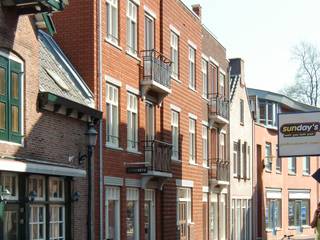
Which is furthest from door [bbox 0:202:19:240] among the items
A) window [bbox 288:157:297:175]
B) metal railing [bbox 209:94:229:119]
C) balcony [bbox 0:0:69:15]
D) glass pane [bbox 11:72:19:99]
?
window [bbox 288:157:297:175]

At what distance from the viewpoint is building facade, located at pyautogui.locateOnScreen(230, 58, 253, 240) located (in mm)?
41062

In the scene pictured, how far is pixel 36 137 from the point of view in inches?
706

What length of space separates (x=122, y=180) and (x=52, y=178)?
5.00 metres

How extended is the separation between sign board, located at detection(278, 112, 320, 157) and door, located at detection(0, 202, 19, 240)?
787 inches

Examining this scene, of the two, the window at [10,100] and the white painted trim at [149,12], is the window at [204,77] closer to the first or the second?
the white painted trim at [149,12]

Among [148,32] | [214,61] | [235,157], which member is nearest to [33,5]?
[148,32]

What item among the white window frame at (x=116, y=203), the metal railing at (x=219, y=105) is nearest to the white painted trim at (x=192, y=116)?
the metal railing at (x=219, y=105)

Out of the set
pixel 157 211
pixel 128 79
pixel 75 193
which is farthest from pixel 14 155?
pixel 157 211

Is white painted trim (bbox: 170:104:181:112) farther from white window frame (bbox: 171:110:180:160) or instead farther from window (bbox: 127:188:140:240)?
window (bbox: 127:188:140:240)

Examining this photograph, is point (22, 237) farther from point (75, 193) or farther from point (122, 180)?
point (122, 180)

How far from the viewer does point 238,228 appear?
137 feet

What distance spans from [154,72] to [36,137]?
8793mm

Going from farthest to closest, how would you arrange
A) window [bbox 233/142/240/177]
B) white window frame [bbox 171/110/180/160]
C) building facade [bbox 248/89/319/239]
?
building facade [bbox 248/89/319/239]
window [bbox 233/142/240/177]
white window frame [bbox 171/110/180/160]

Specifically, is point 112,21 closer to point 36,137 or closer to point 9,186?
point 36,137
